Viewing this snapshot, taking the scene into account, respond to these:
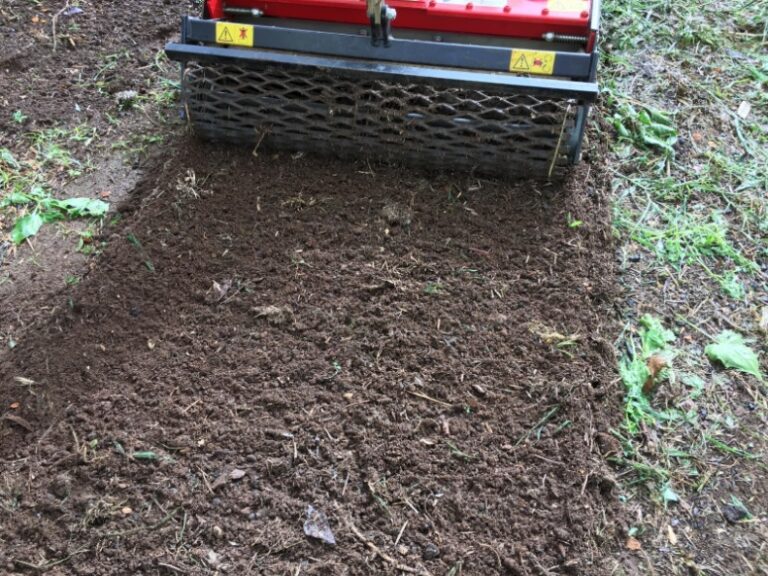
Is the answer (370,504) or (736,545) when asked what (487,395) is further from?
(736,545)

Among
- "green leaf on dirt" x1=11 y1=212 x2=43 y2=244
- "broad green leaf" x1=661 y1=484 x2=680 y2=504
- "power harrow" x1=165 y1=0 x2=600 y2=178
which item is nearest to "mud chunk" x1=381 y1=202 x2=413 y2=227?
"power harrow" x1=165 y1=0 x2=600 y2=178

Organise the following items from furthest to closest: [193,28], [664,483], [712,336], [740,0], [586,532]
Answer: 1. [740,0]
2. [193,28]
3. [712,336]
4. [664,483]
5. [586,532]

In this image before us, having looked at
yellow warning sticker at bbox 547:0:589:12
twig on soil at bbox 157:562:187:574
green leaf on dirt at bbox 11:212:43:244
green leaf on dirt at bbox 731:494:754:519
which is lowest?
twig on soil at bbox 157:562:187:574

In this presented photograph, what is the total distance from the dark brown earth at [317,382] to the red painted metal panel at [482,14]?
512mm

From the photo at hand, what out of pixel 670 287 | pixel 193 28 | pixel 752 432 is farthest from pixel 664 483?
pixel 193 28

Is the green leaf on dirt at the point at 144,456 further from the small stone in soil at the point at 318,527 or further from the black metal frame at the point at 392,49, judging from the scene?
the black metal frame at the point at 392,49

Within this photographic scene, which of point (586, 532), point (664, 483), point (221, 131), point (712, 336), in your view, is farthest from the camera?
point (221, 131)

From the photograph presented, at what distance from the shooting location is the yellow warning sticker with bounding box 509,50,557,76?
2.22m

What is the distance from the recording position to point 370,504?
175 centimetres

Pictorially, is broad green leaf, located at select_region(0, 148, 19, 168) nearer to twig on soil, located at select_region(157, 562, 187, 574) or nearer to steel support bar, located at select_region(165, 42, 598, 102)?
steel support bar, located at select_region(165, 42, 598, 102)

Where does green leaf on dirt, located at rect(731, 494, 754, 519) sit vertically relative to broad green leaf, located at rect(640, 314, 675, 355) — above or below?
below

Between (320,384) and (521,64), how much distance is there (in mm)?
1182

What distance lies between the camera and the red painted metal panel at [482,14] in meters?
2.37

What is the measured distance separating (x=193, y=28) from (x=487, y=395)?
1529 millimetres
